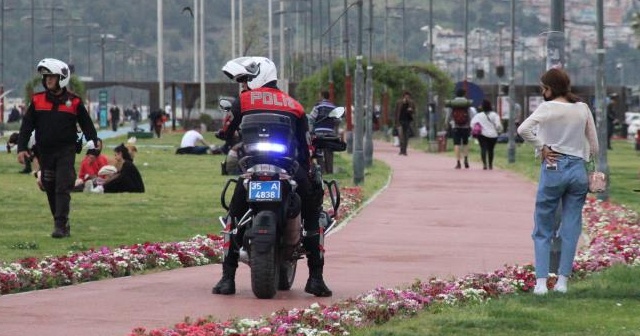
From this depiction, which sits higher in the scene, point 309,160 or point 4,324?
point 309,160

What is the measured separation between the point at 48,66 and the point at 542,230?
6.67 m

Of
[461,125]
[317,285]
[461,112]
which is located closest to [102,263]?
[317,285]

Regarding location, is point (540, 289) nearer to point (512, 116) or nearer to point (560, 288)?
point (560, 288)

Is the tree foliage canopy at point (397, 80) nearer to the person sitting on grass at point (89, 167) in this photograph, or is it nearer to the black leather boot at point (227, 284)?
the person sitting on grass at point (89, 167)

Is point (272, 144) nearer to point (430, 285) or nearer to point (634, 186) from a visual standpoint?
point (430, 285)

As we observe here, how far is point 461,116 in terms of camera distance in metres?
42.2

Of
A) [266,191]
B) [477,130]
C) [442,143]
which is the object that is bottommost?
[442,143]

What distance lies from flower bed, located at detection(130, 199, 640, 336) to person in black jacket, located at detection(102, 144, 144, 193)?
12.1m

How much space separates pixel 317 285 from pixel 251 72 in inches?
65.9

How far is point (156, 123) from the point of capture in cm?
8356

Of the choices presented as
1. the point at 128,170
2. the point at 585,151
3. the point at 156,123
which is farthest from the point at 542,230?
the point at 156,123

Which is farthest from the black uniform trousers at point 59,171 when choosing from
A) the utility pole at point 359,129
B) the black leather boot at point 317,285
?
the utility pole at point 359,129

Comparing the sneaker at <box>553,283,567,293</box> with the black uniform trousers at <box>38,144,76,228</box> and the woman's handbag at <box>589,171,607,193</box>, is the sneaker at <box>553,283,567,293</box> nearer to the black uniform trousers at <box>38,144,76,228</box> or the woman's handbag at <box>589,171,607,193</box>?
the woman's handbag at <box>589,171,607,193</box>

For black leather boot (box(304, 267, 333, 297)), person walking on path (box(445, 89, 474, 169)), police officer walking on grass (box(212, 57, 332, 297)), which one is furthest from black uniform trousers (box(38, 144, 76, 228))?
person walking on path (box(445, 89, 474, 169))
